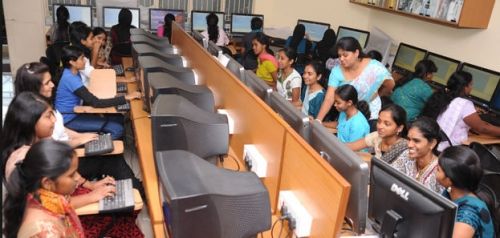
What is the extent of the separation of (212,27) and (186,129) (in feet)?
12.8

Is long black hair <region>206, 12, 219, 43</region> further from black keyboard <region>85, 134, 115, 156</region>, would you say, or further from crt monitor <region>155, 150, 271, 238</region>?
crt monitor <region>155, 150, 271, 238</region>

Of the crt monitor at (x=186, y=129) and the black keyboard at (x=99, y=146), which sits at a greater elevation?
the crt monitor at (x=186, y=129)

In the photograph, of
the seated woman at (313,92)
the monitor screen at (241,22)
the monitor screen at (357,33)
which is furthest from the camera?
the monitor screen at (241,22)

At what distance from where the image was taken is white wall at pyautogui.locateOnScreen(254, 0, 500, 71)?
12.3 ft

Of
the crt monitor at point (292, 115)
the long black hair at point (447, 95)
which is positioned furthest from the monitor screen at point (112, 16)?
the crt monitor at point (292, 115)

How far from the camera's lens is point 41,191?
4.57 feet

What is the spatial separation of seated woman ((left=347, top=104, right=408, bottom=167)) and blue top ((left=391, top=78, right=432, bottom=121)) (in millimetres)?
1256

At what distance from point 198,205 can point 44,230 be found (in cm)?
57

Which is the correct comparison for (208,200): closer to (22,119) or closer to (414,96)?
(22,119)

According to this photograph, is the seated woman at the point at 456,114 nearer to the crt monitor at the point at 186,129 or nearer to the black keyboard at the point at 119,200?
the crt monitor at the point at 186,129

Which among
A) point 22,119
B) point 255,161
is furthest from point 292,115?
point 22,119

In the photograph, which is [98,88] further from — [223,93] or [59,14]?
[59,14]

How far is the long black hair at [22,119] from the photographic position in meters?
1.78

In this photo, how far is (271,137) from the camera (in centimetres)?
174
